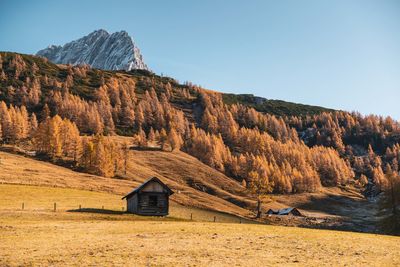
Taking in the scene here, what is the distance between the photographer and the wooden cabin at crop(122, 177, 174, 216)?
66875 mm

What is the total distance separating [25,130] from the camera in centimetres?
16212

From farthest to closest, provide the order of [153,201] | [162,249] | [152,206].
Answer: [153,201] < [152,206] < [162,249]

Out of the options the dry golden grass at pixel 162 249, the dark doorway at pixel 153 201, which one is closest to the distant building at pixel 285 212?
the dark doorway at pixel 153 201

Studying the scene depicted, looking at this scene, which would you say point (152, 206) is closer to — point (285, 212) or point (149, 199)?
point (149, 199)

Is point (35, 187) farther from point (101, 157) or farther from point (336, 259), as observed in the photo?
point (336, 259)

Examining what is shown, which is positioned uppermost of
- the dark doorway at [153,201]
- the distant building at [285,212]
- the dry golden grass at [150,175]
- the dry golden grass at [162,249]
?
the dry golden grass at [150,175]

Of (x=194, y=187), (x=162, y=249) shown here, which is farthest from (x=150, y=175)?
(x=162, y=249)

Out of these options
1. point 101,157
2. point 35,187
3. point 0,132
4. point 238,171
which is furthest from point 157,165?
point 35,187

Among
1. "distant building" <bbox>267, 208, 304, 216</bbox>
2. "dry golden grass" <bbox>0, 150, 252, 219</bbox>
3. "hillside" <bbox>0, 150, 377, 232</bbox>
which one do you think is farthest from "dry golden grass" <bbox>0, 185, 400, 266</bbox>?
"distant building" <bbox>267, 208, 304, 216</bbox>

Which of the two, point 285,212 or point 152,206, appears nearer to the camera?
point 152,206

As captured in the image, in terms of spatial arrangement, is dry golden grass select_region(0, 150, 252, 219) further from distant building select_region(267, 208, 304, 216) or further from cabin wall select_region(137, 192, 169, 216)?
cabin wall select_region(137, 192, 169, 216)

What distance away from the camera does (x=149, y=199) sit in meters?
68.2

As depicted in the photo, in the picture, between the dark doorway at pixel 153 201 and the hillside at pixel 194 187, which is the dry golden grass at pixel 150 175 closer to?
the hillside at pixel 194 187

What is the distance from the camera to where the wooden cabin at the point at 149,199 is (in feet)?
219
